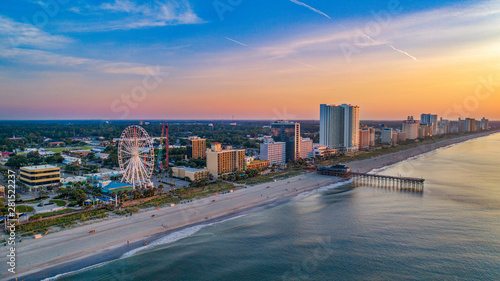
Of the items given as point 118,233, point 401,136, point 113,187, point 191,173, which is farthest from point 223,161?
point 401,136

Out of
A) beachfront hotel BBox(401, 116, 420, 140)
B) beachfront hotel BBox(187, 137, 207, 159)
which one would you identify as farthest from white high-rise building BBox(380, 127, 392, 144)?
beachfront hotel BBox(187, 137, 207, 159)

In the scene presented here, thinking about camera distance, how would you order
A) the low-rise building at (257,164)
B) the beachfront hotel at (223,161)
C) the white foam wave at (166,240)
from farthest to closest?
the low-rise building at (257,164), the beachfront hotel at (223,161), the white foam wave at (166,240)

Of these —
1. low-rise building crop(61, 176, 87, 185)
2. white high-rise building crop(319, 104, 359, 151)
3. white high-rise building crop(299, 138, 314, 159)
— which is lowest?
low-rise building crop(61, 176, 87, 185)

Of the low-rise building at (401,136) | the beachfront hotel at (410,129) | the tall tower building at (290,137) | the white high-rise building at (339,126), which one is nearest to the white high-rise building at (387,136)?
the low-rise building at (401,136)

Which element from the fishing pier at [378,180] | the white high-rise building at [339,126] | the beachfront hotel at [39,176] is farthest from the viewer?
the white high-rise building at [339,126]

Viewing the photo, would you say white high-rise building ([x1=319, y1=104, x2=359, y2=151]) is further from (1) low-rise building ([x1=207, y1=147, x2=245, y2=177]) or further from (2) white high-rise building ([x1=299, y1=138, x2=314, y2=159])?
(1) low-rise building ([x1=207, y1=147, x2=245, y2=177])

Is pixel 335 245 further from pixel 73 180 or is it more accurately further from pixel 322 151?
pixel 322 151

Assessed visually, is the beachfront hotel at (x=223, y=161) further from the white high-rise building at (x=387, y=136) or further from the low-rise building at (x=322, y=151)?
the white high-rise building at (x=387, y=136)

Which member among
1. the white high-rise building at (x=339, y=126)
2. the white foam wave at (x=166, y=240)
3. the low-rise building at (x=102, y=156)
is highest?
the white high-rise building at (x=339, y=126)

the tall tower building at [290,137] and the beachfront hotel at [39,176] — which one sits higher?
the tall tower building at [290,137]
